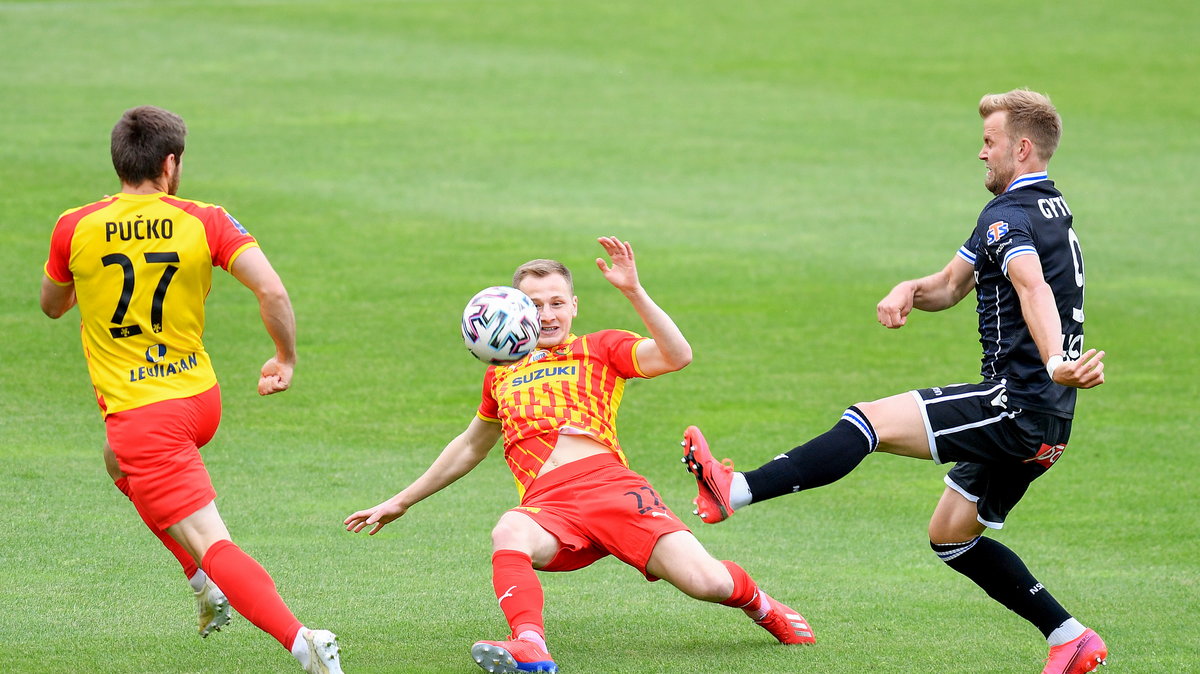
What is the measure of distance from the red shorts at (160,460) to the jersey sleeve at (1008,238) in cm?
344

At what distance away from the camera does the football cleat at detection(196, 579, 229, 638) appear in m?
6.09

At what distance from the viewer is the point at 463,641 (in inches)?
252

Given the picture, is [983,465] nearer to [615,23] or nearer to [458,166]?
[458,166]

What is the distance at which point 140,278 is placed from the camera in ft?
18.0

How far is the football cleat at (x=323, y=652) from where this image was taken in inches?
203

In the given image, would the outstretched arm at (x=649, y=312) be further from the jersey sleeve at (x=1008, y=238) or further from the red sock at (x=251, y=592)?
the red sock at (x=251, y=592)

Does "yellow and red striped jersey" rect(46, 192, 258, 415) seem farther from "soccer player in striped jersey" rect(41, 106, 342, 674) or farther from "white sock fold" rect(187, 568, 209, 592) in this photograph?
"white sock fold" rect(187, 568, 209, 592)

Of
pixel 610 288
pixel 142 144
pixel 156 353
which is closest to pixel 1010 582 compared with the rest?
pixel 156 353

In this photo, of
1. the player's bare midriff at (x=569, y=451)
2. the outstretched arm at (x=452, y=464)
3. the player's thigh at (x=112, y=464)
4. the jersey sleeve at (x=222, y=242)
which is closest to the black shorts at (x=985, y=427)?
the player's bare midriff at (x=569, y=451)

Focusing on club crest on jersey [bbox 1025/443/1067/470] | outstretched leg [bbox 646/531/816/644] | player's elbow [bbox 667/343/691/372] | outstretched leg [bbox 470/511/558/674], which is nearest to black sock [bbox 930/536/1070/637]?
club crest on jersey [bbox 1025/443/1067/470]

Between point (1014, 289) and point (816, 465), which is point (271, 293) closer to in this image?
point (816, 465)

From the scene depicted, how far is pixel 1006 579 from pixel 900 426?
114 centimetres

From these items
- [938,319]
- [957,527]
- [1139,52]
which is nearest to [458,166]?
[938,319]

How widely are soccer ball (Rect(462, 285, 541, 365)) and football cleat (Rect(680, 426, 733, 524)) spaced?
2.79ft
